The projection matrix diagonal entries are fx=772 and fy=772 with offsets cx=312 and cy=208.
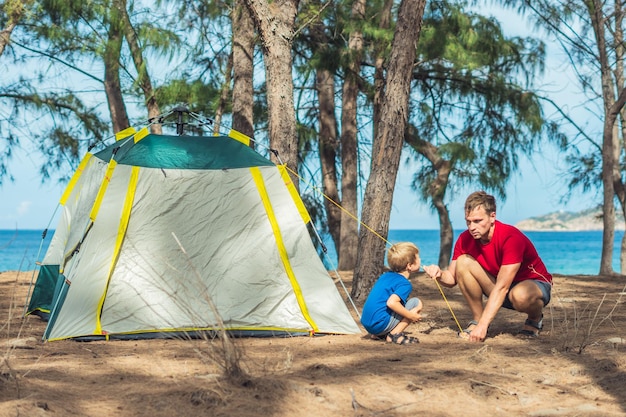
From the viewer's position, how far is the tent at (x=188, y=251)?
5.04 m

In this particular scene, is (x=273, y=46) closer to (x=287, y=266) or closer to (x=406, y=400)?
(x=287, y=266)

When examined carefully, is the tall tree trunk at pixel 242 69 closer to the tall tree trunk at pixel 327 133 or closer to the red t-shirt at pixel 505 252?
the tall tree trunk at pixel 327 133

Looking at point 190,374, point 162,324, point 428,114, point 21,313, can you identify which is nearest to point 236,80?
point 428,114

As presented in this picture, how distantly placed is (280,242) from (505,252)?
1584 millimetres

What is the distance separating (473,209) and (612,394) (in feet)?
4.65

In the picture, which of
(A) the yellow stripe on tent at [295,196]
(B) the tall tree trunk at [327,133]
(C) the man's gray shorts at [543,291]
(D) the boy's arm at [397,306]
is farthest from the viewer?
(B) the tall tree trunk at [327,133]

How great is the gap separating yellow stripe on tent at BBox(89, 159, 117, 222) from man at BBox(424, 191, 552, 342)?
7.41 ft

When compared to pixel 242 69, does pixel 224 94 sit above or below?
below

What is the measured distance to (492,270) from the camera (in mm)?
4828

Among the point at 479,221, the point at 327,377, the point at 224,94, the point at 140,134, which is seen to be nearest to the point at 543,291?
the point at 479,221

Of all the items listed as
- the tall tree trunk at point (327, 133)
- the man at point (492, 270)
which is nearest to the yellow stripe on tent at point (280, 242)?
the man at point (492, 270)

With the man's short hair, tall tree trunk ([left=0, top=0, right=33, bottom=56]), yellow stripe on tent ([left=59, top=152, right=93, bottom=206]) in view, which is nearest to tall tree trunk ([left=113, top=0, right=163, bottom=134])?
tall tree trunk ([left=0, top=0, right=33, bottom=56])

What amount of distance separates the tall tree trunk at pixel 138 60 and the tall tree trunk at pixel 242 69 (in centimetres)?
160

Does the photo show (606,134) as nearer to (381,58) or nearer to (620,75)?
(620,75)
